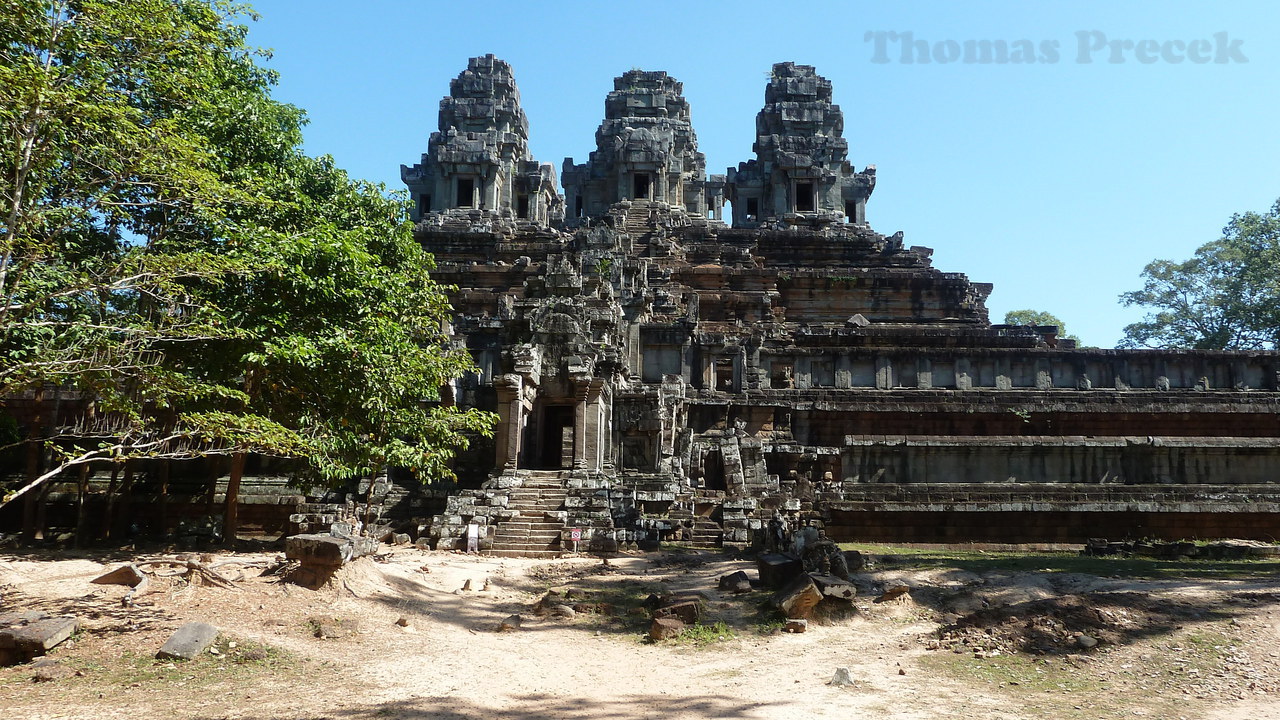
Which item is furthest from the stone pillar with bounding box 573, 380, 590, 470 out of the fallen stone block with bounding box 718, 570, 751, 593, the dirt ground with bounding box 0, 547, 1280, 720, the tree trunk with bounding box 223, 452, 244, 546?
the fallen stone block with bounding box 718, 570, 751, 593

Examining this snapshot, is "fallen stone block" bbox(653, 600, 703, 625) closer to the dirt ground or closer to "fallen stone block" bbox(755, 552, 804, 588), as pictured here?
the dirt ground

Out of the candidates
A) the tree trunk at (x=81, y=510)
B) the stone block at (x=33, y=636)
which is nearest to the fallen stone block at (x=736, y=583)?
the stone block at (x=33, y=636)

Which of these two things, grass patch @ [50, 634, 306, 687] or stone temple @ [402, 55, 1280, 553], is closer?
grass patch @ [50, 634, 306, 687]

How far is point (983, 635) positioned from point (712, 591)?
3.93 m

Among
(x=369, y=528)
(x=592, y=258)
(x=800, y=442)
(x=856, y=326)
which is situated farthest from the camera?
(x=856, y=326)

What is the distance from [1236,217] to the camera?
44.1m

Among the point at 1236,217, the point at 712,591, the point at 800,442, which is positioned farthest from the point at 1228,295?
the point at 712,591

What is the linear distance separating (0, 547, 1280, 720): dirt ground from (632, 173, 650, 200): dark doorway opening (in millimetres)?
35331

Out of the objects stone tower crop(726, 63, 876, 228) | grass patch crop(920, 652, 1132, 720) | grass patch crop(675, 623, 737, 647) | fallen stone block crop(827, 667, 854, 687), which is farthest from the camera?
stone tower crop(726, 63, 876, 228)

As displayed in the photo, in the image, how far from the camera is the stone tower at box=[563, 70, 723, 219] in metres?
45.5

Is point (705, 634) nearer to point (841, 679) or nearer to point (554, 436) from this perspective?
point (841, 679)

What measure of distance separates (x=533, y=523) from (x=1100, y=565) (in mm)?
10180

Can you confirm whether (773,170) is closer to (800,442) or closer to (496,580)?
(800,442)

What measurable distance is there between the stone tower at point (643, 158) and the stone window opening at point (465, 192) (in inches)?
246
